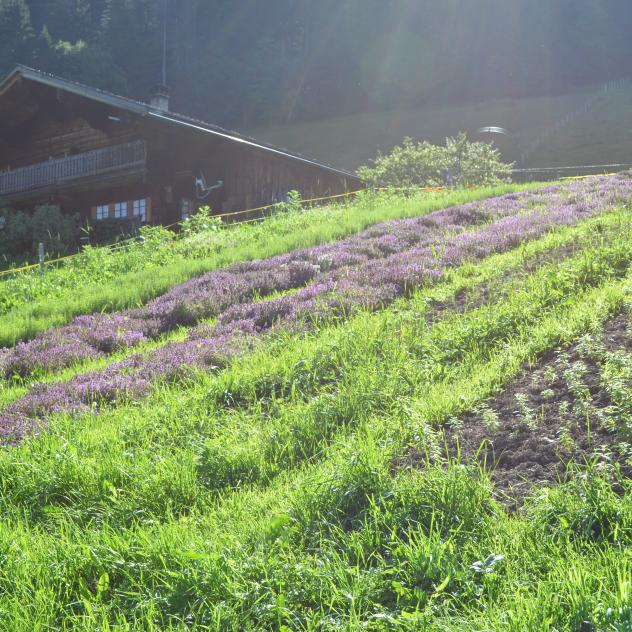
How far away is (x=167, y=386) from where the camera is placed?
751 centimetres

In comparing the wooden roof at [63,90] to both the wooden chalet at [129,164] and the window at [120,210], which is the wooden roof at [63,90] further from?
the window at [120,210]

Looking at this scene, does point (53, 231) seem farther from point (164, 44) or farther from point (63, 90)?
point (164, 44)

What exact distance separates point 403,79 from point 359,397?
82.7 metres

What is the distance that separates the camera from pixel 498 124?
77875 mm

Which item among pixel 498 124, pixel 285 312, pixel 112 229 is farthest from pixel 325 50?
pixel 285 312

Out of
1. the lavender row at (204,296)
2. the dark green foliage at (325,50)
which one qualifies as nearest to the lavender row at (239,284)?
the lavender row at (204,296)

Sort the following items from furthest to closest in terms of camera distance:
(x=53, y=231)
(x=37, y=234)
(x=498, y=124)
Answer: (x=498, y=124)
(x=53, y=231)
(x=37, y=234)

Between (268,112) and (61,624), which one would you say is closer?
(61,624)

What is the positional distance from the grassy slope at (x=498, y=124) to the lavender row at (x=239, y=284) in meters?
55.4

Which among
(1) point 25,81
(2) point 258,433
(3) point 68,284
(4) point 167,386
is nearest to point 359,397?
(2) point 258,433

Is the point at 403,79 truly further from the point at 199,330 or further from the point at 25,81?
the point at 199,330

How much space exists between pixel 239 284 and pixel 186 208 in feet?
66.8

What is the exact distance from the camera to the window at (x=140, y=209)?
3162 cm

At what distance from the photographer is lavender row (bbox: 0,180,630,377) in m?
10.3
